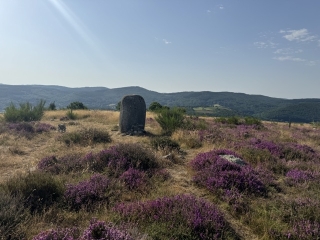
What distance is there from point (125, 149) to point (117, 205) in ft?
11.4

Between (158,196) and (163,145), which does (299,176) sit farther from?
(163,145)

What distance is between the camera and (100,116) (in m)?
25.3

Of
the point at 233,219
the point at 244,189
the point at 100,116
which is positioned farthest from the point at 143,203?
the point at 100,116

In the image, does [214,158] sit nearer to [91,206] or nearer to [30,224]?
[91,206]

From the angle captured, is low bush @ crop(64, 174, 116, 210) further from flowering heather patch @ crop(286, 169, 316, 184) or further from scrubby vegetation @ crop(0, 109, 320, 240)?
flowering heather patch @ crop(286, 169, 316, 184)

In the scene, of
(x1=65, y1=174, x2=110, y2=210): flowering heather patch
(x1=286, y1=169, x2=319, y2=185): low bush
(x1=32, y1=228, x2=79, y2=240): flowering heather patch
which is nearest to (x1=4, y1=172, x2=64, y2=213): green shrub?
(x1=65, y1=174, x2=110, y2=210): flowering heather patch

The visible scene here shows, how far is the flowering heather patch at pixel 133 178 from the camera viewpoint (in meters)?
6.32

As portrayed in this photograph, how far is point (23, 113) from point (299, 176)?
2040 cm

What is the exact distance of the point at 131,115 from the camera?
1529 cm

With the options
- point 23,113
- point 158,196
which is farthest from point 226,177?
point 23,113

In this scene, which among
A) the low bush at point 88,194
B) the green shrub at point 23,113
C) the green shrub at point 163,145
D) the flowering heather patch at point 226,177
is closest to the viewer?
the low bush at point 88,194

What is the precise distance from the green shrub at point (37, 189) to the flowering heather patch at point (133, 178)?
1.62 m

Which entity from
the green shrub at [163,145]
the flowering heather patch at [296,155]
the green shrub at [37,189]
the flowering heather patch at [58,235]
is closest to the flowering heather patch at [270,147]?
the flowering heather patch at [296,155]

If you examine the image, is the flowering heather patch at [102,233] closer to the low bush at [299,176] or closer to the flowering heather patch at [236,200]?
the flowering heather patch at [236,200]
